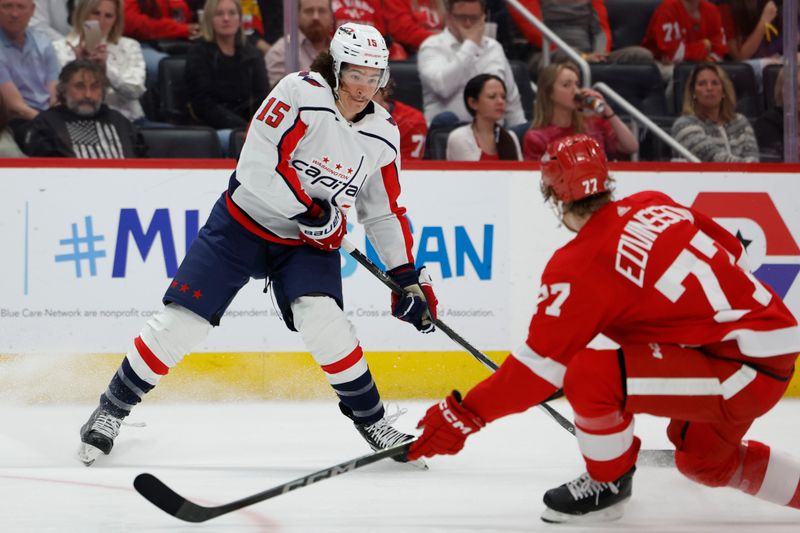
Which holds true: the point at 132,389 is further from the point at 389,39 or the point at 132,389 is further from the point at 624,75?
the point at 624,75

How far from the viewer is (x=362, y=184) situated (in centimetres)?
307

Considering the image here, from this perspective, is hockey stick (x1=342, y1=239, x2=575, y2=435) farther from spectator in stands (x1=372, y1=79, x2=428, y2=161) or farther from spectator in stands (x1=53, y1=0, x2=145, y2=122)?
spectator in stands (x1=53, y1=0, x2=145, y2=122)

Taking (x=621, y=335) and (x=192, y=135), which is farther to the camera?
(x=192, y=135)

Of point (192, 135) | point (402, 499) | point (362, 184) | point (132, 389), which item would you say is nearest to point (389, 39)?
point (192, 135)

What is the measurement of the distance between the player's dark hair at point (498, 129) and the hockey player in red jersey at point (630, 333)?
2147 mm

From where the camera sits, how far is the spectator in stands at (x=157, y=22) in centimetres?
458

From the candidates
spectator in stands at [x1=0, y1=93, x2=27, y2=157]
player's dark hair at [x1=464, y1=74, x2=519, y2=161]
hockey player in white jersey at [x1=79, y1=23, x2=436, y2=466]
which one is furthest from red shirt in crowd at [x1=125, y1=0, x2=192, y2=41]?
hockey player in white jersey at [x1=79, y1=23, x2=436, y2=466]

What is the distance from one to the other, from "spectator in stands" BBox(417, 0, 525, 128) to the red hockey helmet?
226cm

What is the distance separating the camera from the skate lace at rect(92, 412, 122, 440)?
3.08 meters

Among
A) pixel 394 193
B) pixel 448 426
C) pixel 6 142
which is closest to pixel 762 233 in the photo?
pixel 394 193

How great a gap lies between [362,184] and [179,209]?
128 cm

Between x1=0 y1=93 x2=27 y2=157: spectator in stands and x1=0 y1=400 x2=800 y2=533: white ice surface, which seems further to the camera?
x1=0 y1=93 x2=27 y2=157: spectator in stands

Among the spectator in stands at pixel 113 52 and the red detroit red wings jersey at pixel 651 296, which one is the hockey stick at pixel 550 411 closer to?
the red detroit red wings jersey at pixel 651 296

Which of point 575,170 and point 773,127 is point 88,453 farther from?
point 773,127
